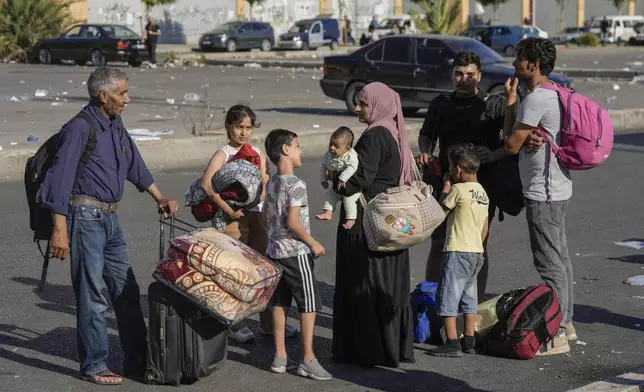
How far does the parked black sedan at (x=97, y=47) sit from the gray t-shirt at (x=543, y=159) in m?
32.3

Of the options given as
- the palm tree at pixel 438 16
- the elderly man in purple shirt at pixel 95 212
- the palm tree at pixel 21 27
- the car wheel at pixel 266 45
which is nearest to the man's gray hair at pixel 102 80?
the elderly man in purple shirt at pixel 95 212

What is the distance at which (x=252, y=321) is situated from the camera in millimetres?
7426

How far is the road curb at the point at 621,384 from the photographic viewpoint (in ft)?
18.9

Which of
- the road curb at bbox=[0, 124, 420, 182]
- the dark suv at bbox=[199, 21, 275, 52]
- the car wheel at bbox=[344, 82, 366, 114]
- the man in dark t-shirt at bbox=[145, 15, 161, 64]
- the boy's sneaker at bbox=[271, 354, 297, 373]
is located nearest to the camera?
the boy's sneaker at bbox=[271, 354, 297, 373]

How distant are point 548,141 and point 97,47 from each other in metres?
33.2

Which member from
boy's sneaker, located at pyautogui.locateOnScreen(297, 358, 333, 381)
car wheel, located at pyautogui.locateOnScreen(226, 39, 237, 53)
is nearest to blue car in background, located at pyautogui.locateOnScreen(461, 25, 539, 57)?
car wheel, located at pyautogui.locateOnScreen(226, 39, 237, 53)

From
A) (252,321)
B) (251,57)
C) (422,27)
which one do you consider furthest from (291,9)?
(252,321)

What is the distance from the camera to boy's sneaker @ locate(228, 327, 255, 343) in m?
6.86

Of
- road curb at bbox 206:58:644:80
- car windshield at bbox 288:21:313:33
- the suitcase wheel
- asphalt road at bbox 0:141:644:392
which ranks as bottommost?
asphalt road at bbox 0:141:644:392

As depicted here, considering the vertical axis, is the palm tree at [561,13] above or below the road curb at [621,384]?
above

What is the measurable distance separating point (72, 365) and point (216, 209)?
120cm

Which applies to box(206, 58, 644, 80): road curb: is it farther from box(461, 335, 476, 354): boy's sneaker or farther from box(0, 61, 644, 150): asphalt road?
box(461, 335, 476, 354): boy's sneaker

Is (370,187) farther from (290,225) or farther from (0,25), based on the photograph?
(0,25)

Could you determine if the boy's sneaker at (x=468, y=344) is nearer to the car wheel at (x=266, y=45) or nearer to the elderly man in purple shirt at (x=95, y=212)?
the elderly man in purple shirt at (x=95, y=212)
